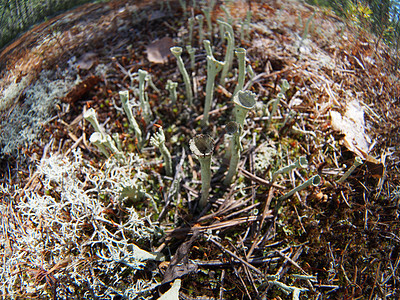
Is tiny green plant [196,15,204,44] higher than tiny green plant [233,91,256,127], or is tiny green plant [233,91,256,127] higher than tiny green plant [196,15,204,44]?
tiny green plant [196,15,204,44]

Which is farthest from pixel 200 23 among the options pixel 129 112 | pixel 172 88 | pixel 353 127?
pixel 353 127

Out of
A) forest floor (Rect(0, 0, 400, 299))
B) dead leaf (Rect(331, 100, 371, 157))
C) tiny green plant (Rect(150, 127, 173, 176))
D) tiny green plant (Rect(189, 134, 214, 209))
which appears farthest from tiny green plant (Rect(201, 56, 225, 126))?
dead leaf (Rect(331, 100, 371, 157))

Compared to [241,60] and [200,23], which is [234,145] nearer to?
[241,60]

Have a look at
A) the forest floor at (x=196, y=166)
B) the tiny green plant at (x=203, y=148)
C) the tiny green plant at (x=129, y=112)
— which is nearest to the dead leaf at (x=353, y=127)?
→ the forest floor at (x=196, y=166)

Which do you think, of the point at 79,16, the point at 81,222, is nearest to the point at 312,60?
the point at 79,16

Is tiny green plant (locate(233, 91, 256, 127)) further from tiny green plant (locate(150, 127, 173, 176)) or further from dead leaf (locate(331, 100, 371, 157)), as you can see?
dead leaf (locate(331, 100, 371, 157))

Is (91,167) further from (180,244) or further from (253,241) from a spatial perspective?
(253,241)
